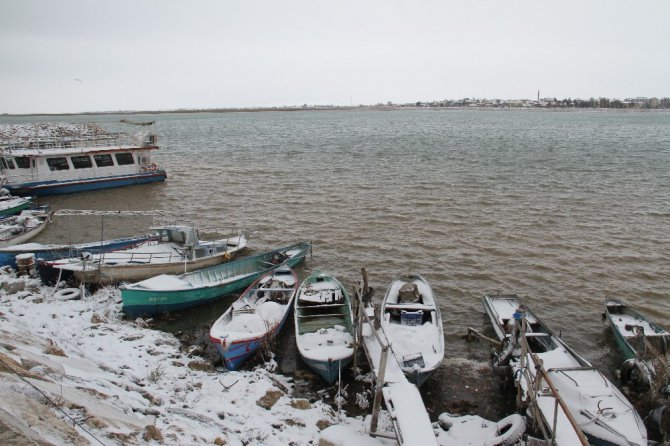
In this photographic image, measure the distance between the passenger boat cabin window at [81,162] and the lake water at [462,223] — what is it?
8.81ft

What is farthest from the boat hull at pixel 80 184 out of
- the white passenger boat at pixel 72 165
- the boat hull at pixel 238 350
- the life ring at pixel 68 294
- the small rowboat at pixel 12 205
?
the boat hull at pixel 238 350

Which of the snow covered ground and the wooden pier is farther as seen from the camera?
the wooden pier

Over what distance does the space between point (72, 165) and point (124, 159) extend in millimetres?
4133

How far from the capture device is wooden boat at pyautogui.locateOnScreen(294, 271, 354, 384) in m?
12.4

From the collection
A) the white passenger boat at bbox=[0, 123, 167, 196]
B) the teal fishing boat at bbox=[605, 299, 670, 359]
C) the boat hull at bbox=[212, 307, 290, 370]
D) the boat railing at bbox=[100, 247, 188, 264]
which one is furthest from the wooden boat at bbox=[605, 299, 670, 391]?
the white passenger boat at bbox=[0, 123, 167, 196]

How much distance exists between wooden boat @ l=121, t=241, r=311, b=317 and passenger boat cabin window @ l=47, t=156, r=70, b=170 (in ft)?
78.9

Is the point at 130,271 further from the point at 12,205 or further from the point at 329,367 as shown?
the point at 12,205

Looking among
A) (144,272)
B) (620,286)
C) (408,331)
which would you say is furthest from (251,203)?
(620,286)

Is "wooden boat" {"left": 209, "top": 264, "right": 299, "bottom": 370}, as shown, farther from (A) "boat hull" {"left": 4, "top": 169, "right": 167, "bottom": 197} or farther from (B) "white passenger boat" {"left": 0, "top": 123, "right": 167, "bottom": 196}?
(B) "white passenger boat" {"left": 0, "top": 123, "right": 167, "bottom": 196}

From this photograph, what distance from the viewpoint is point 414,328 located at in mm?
13906

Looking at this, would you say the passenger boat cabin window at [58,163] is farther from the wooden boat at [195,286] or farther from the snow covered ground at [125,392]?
the wooden boat at [195,286]

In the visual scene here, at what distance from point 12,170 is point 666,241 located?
43.8 m

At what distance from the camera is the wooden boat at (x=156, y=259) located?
56.4ft

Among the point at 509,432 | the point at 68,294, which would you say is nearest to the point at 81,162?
the point at 68,294
